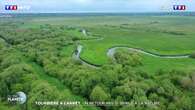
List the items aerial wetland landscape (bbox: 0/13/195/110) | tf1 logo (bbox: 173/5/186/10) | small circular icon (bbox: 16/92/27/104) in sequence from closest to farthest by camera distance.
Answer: tf1 logo (bbox: 173/5/186/10) < aerial wetland landscape (bbox: 0/13/195/110) < small circular icon (bbox: 16/92/27/104)

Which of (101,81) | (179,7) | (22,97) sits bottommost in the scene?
(22,97)

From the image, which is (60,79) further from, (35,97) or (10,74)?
(35,97)

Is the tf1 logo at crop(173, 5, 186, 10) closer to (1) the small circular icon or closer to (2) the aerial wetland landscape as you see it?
(2) the aerial wetland landscape

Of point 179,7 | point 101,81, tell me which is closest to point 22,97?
point 101,81

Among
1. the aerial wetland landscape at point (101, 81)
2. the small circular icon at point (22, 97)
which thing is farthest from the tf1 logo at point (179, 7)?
the small circular icon at point (22, 97)

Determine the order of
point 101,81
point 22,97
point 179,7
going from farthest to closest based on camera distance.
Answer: point 101,81, point 22,97, point 179,7

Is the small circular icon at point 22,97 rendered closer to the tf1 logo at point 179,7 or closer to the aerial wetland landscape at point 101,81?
the aerial wetland landscape at point 101,81

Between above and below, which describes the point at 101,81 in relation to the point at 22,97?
above

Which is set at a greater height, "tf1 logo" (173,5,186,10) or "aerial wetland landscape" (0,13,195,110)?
"tf1 logo" (173,5,186,10)

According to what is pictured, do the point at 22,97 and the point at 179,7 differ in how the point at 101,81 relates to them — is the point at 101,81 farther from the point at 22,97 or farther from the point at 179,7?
the point at 179,7

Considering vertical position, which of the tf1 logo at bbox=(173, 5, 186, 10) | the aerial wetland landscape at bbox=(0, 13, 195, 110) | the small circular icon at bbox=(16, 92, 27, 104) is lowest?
the small circular icon at bbox=(16, 92, 27, 104)

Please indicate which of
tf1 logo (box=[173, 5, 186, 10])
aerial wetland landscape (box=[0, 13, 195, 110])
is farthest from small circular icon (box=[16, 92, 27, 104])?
tf1 logo (box=[173, 5, 186, 10])
